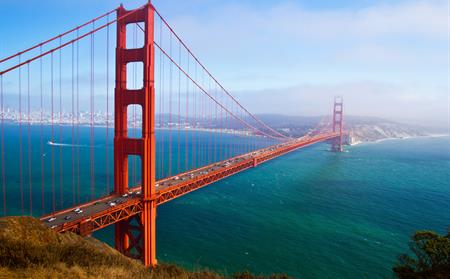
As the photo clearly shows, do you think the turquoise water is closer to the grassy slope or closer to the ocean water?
the ocean water

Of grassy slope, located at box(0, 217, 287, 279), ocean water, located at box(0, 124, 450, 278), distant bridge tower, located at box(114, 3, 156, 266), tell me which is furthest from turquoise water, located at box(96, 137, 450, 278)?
grassy slope, located at box(0, 217, 287, 279)

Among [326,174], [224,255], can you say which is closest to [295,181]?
[326,174]

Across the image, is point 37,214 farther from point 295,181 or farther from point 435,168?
point 435,168

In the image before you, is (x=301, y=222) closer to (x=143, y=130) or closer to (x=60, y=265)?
(x=143, y=130)

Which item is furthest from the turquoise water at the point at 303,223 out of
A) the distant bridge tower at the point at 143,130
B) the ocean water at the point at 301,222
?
the distant bridge tower at the point at 143,130

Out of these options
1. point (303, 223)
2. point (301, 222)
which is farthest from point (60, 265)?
point (301, 222)

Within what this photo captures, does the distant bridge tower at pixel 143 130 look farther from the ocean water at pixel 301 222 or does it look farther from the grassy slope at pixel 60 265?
the grassy slope at pixel 60 265
